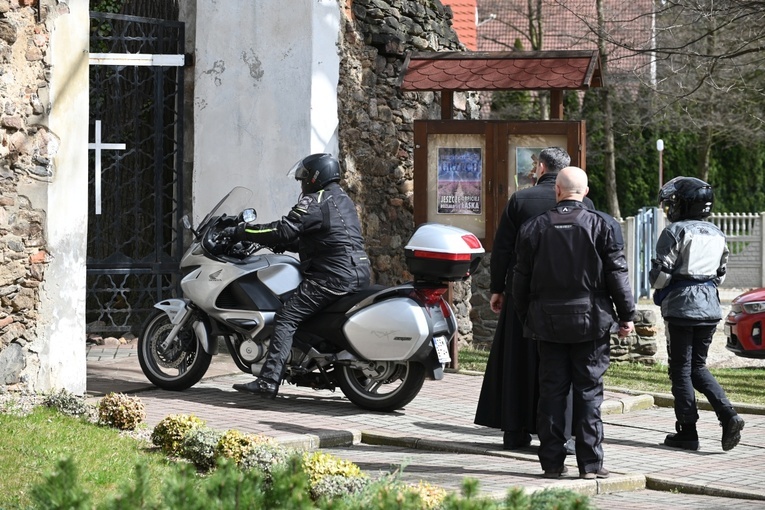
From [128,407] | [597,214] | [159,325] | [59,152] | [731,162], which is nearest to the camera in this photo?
[597,214]

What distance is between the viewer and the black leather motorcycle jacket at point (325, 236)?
337 inches

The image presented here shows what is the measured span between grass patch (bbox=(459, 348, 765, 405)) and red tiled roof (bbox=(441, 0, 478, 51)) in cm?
738

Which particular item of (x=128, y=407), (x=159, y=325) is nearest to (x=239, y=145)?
(x=159, y=325)

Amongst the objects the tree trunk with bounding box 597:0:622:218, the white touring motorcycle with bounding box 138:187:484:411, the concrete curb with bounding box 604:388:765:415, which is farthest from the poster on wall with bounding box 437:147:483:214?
the tree trunk with bounding box 597:0:622:218

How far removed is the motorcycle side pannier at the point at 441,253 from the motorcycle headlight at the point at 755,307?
535 centimetres

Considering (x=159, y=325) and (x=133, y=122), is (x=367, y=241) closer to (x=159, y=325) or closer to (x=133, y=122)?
(x=133, y=122)

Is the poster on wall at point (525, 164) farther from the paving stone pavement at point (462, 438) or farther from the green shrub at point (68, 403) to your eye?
the green shrub at point (68, 403)

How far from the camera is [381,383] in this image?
8.73 m

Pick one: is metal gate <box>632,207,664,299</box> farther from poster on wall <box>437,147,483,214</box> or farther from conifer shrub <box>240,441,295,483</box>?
conifer shrub <box>240,441,295,483</box>

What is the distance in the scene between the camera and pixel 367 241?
1248 centimetres

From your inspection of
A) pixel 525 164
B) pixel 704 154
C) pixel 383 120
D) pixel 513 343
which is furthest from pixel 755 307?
pixel 704 154

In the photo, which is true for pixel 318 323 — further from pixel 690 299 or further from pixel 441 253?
pixel 690 299

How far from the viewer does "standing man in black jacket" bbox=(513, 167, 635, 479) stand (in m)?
6.58

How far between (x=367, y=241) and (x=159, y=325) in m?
3.62
